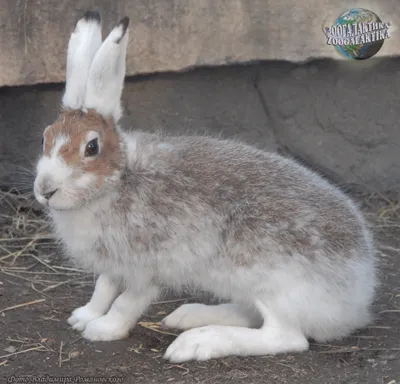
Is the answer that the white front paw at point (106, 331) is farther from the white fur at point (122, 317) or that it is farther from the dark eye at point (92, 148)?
the dark eye at point (92, 148)

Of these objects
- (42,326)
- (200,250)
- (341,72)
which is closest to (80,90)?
(200,250)

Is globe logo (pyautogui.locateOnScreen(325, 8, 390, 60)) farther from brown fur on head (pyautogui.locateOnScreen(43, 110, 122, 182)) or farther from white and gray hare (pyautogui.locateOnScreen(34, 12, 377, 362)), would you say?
brown fur on head (pyautogui.locateOnScreen(43, 110, 122, 182))

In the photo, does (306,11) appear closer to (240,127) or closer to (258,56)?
(258,56)

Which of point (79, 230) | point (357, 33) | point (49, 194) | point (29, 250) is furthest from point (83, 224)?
point (357, 33)

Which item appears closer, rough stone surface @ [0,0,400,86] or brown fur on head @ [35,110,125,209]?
brown fur on head @ [35,110,125,209]

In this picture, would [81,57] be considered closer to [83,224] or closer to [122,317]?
[83,224]

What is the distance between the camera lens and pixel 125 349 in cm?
364

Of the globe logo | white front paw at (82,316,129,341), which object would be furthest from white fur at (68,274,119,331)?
the globe logo

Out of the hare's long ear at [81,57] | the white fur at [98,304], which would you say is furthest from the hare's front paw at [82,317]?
the hare's long ear at [81,57]

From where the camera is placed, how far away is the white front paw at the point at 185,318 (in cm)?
382

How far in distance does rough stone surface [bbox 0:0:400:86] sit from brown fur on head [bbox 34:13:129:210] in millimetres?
1212

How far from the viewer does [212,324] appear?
3.80 meters

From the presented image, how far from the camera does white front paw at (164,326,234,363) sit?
3453 millimetres

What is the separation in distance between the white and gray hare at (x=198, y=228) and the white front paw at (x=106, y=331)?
19mm
